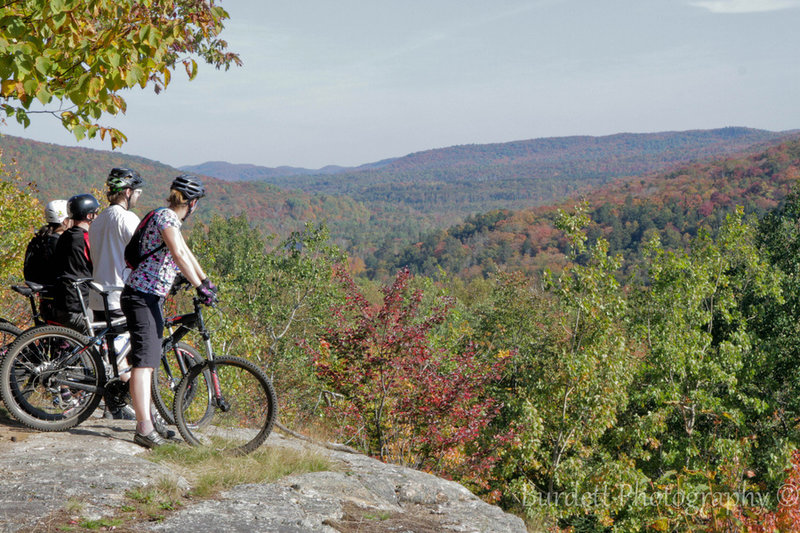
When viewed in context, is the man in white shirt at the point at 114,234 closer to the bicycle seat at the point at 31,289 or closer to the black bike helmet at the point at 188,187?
the bicycle seat at the point at 31,289

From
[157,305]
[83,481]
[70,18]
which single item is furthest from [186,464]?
[70,18]

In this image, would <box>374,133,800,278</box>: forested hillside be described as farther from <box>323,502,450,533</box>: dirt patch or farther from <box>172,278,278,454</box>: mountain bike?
<box>323,502,450,533</box>: dirt patch

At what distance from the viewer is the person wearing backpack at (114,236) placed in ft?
16.8

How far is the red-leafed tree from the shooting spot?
11.2 m

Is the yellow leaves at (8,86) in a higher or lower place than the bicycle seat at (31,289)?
higher

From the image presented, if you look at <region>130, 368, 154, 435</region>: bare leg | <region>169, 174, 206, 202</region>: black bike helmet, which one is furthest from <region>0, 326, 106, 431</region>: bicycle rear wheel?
<region>169, 174, 206, 202</region>: black bike helmet

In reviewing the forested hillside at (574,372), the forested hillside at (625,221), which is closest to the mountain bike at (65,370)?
the forested hillside at (574,372)

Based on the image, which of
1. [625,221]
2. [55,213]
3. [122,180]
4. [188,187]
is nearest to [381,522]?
[188,187]

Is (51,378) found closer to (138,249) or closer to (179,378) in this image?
(179,378)

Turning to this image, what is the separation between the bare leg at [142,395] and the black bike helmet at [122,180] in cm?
153

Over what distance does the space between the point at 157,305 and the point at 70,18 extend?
234 cm

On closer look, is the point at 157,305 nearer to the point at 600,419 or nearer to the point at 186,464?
the point at 186,464

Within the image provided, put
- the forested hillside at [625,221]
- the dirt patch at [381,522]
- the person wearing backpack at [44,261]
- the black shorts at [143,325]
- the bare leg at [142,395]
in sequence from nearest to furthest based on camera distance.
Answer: the dirt patch at [381,522] → the black shorts at [143,325] → the bare leg at [142,395] → the person wearing backpack at [44,261] → the forested hillside at [625,221]

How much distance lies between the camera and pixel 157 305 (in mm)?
4578
